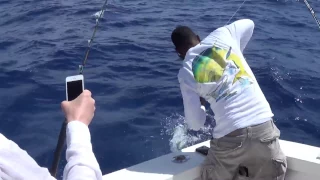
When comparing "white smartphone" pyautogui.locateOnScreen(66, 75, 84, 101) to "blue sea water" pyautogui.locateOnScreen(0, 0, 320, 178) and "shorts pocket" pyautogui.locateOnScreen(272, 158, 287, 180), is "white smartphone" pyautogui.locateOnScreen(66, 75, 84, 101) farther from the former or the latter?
"blue sea water" pyautogui.locateOnScreen(0, 0, 320, 178)

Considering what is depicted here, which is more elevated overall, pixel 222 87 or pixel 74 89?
pixel 74 89

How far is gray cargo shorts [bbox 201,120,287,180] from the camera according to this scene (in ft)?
9.87

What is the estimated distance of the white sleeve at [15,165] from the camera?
3.99 ft

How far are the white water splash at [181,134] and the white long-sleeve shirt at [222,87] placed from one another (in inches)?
57.8

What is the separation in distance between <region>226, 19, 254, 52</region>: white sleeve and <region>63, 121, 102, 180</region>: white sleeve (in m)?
2.00

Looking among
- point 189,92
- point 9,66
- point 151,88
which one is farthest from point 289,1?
point 189,92

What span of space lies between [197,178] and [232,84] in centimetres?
60

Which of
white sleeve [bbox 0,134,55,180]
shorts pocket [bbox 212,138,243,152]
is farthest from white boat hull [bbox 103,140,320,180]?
white sleeve [bbox 0,134,55,180]

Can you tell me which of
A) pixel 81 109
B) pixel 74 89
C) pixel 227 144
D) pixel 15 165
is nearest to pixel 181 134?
pixel 227 144

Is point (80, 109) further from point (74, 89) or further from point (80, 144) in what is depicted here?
point (74, 89)

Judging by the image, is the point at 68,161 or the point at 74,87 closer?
the point at 68,161

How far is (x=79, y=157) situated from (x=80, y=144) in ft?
0.14

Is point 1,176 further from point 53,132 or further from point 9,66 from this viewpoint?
point 9,66

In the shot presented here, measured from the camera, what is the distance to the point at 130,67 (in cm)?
645
